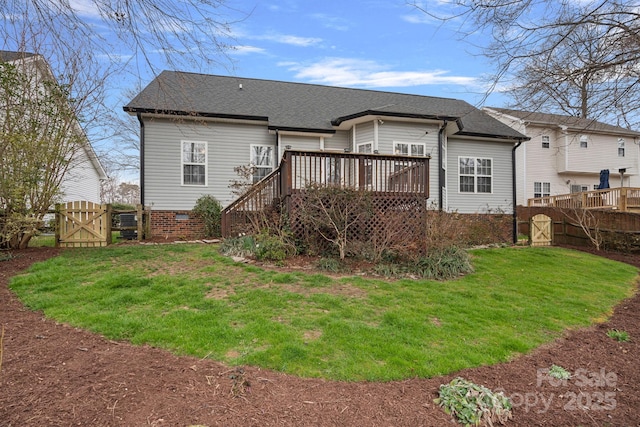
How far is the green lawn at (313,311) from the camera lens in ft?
10.1

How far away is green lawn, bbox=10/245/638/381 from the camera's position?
3.06 meters

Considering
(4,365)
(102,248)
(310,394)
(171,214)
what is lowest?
(310,394)

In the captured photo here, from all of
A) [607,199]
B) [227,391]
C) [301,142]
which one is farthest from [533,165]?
[227,391]

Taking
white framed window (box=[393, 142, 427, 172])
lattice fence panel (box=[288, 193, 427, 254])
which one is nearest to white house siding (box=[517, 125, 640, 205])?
white framed window (box=[393, 142, 427, 172])

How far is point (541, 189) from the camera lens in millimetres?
20438

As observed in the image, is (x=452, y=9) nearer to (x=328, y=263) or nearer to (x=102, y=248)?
(x=328, y=263)

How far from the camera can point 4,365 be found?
260 cm

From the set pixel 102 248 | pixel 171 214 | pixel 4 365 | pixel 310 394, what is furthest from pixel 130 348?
pixel 171 214

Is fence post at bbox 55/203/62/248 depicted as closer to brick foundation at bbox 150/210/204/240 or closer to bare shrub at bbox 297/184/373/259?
brick foundation at bbox 150/210/204/240

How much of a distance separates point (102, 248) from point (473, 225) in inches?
444

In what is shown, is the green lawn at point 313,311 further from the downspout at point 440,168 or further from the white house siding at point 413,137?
the white house siding at point 413,137

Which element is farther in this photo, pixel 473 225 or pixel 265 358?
pixel 473 225

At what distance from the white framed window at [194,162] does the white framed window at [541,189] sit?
66.5ft

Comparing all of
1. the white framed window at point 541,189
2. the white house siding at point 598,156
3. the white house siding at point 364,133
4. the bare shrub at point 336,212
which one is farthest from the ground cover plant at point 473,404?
the white house siding at point 598,156
